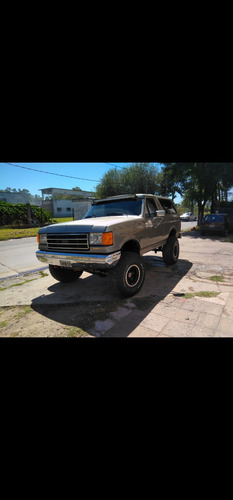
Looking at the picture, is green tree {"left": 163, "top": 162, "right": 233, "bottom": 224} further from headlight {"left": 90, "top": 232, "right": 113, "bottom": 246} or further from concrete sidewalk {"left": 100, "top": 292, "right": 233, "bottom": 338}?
headlight {"left": 90, "top": 232, "right": 113, "bottom": 246}

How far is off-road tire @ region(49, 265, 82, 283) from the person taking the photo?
403cm

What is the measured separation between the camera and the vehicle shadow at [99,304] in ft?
8.60

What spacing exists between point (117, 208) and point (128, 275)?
160 centimetres

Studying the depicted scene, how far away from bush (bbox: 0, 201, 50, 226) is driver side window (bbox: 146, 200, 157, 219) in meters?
17.6

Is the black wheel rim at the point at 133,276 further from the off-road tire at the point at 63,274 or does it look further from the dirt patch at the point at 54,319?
the off-road tire at the point at 63,274

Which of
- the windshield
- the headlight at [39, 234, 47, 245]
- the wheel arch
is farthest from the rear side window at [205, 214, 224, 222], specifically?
the headlight at [39, 234, 47, 245]

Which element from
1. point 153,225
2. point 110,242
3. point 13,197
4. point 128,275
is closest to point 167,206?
point 153,225

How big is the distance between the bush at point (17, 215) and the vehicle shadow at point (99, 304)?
17.3 m

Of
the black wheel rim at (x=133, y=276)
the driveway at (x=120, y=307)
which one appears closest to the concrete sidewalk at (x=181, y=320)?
the driveway at (x=120, y=307)

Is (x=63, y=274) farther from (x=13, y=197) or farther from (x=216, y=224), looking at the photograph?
(x=13, y=197)

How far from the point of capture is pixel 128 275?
11.1 feet
